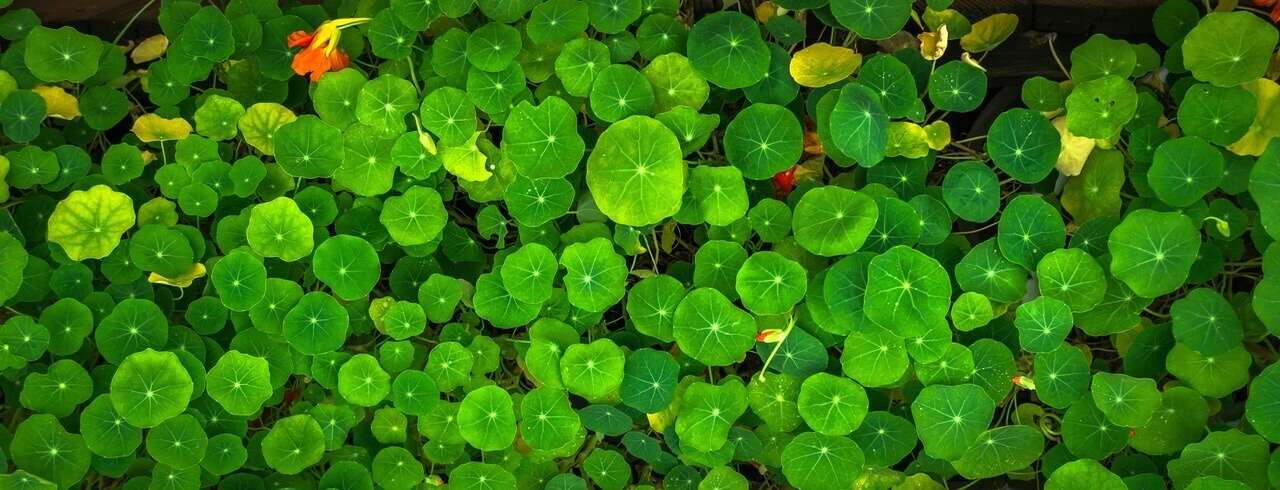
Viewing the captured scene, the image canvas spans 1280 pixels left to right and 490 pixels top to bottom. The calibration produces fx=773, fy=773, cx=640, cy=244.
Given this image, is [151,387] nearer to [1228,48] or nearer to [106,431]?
[106,431]

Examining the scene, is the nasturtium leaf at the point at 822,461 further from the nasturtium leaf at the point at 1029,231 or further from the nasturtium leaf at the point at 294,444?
the nasturtium leaf at the point at 294,444

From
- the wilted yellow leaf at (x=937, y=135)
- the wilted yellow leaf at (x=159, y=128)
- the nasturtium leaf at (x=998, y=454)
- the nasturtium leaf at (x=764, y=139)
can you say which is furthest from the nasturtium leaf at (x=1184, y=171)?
the wilted yellow leaf at (x=159, y=128)

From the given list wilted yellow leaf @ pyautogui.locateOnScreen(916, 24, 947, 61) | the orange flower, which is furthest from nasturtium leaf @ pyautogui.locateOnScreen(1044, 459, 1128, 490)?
the orange flower

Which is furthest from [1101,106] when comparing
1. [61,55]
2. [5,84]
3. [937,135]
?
[5,84]

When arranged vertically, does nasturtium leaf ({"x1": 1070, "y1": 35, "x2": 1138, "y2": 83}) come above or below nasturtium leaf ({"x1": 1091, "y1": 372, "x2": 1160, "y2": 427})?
above

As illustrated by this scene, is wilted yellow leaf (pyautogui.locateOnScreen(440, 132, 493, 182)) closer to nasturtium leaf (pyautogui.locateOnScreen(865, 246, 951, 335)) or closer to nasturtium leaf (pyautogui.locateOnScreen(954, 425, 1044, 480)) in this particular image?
nasturtium leaf (pyautogui.locateOnScreen(865, 246, 951, 335))

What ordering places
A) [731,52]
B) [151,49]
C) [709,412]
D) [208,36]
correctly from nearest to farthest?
[731,52]
[709,412]
[208,36]
[151,49]

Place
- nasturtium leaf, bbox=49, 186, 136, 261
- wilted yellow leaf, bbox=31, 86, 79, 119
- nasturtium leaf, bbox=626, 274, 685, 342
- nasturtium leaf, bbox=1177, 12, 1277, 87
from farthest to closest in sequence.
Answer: wilted yellow leaf, bbox=31, 86, 79, 119 < nasturtium leaf, bbox=49, 186, 136, 261 < nasturtium leaf, bbox=626, 274, 685, 342 < nasturtium leaf, bbox=1177, 12, 1277, 87
